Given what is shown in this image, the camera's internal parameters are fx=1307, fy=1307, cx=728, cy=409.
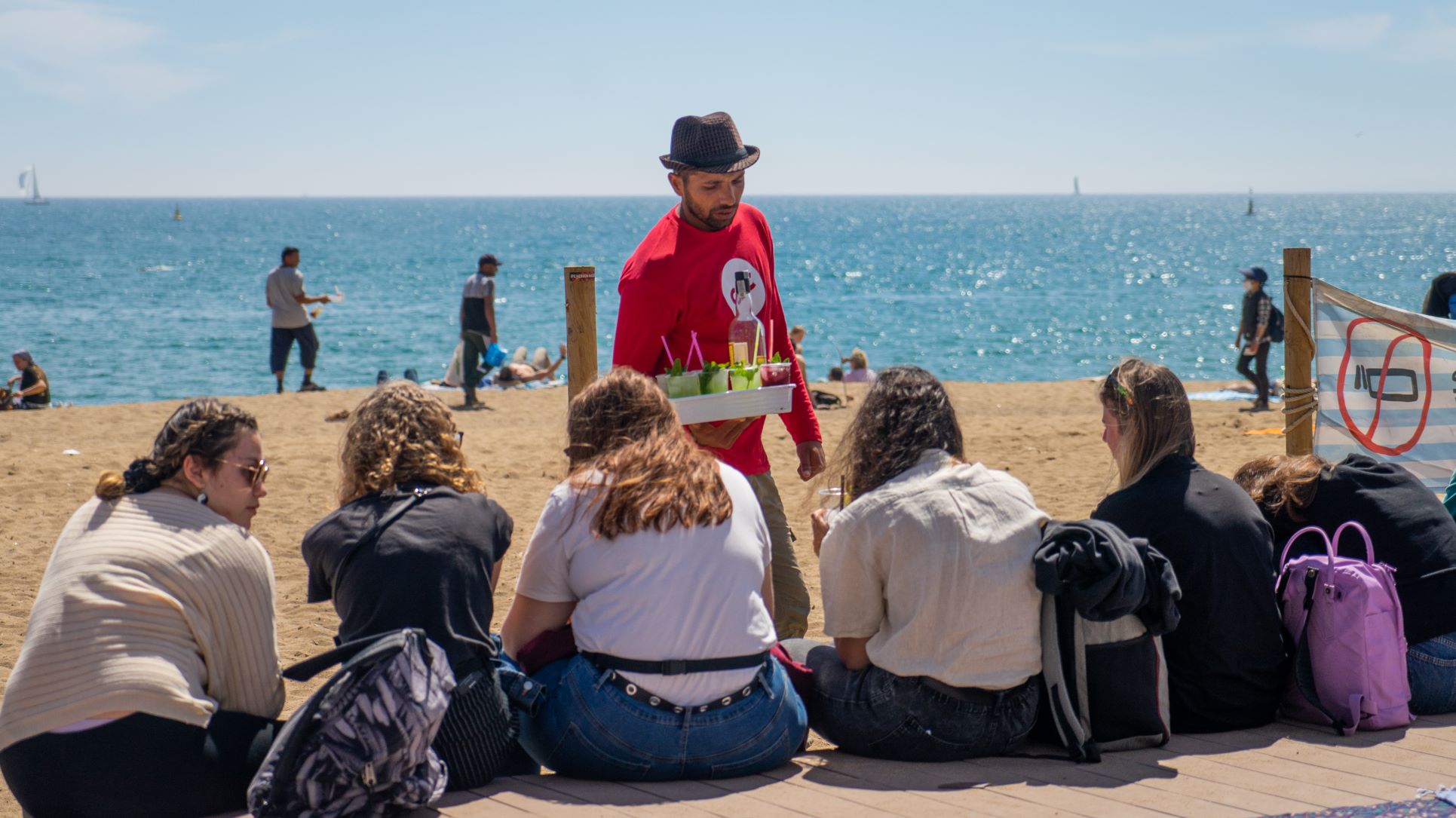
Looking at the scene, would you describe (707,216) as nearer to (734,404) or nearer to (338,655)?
(734,404)

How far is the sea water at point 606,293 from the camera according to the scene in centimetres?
2873

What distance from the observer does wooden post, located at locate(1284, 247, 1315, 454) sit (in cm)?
543

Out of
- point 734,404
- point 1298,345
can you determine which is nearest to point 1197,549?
point 734,404

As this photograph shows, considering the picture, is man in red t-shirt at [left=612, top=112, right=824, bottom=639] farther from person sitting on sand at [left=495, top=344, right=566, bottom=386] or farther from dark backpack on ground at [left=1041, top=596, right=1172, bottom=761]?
person sitting on sand at [left=495, top=344, right=566, bottom=386]

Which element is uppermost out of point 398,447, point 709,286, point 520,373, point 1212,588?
point 709,286

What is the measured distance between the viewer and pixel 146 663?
295 cm

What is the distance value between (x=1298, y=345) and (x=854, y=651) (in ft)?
10.0

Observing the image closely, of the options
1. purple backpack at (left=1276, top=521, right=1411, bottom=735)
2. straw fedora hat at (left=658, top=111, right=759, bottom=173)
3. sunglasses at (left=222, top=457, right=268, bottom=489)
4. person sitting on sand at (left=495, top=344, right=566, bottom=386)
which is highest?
straw fedora hat at (left=658, top=111, right=759, bottom=173)

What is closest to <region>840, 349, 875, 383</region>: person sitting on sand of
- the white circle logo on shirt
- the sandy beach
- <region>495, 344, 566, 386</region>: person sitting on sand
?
the sandy beach

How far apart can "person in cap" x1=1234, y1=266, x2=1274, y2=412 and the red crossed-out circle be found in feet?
26.4

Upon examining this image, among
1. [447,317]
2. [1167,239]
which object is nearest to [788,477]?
[447,317]

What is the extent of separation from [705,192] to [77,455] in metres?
7.94

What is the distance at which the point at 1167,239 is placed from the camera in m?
104

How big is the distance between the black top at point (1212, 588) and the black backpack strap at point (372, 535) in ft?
6.27
